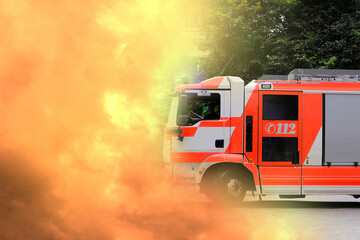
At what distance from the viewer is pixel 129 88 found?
33.2ft

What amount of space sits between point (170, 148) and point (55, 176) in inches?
164

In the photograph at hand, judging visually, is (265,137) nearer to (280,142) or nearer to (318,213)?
(280,142)

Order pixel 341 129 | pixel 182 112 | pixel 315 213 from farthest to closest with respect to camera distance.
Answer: pixel 341 129, pixel 182 112, pixel 315 213

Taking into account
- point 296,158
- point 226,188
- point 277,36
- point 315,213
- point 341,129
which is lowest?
point 315,213

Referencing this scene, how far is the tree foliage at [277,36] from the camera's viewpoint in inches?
925

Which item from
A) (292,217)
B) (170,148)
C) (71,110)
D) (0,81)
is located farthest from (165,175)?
(0,81)

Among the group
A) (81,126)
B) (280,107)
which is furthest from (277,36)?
(81,126)

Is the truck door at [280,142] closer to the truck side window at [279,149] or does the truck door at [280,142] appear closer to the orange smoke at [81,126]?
the truck side window at [279,149]

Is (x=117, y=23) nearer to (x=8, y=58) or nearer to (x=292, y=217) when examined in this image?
(x=8, y=58)

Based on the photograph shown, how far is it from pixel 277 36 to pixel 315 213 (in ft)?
47.6

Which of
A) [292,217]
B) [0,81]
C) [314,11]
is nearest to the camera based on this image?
[0,81]

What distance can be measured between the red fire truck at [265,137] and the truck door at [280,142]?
2cm

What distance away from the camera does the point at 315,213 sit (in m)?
12.0

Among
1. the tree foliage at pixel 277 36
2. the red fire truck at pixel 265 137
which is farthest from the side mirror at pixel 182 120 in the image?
the tree foliage at pixel 277 36
